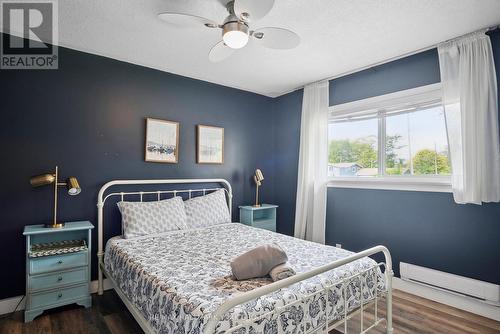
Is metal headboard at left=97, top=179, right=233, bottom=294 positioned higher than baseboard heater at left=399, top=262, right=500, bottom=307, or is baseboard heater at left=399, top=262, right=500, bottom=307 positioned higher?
metal headboard at left=97, top=179, right=233, bottom=294

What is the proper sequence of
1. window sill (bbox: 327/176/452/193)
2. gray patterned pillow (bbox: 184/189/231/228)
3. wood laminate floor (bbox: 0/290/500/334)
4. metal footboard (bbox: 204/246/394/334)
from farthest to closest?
1. gray patterned pillow (bbox: 184/189/231/228)
2. window sill (bbox: 327/176/452/193)
3. wood laminate floor (bbox: 0/290/500/334)
4. metal footboard (bbox: 204/246/394/334)

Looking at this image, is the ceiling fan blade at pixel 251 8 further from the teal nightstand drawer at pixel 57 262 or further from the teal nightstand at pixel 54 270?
the teal nightstand drawer at pixel 57 262

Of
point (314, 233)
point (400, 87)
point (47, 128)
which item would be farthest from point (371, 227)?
point (47, 128)

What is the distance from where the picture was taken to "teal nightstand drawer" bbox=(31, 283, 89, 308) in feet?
7.59

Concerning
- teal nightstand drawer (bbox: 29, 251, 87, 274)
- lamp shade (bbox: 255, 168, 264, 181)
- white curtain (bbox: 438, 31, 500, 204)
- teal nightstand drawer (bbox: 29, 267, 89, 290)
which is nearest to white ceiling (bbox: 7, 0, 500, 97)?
white curtain (bbox: 438, 31, 500, 204)

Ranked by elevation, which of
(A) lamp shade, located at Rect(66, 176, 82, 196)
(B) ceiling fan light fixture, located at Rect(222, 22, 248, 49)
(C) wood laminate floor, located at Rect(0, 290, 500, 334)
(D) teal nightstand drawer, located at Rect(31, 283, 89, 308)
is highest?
(B) ceiling fan light fixture, located at Rect(222, 22, 248, 49)

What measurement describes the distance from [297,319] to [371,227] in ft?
6.92

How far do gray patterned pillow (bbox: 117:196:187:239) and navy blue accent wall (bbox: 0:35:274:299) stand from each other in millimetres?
437

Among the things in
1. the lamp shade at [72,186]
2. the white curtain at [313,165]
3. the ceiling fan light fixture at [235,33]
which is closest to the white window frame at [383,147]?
the white curtain at [313,165]

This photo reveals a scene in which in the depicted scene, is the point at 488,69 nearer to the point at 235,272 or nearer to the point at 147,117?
the point at 235,272

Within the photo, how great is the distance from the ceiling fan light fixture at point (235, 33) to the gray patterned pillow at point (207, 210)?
195 centimetres

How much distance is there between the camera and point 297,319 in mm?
1476

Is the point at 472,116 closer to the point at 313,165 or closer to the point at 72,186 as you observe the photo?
the point at 313,165

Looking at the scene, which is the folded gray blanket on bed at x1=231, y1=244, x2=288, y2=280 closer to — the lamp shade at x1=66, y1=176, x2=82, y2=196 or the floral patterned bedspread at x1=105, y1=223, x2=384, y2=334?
the floral patterned bedspread at x1=105, y1=223, x2=384, y2=334
